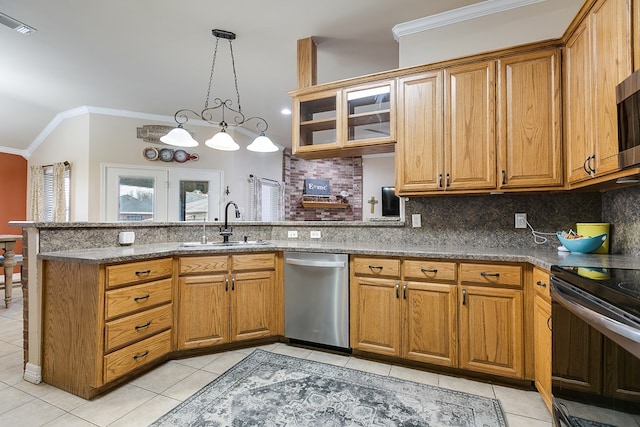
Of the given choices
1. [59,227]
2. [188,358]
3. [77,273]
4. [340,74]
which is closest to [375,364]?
[188,358]

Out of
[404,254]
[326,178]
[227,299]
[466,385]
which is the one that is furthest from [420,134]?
[326,178]

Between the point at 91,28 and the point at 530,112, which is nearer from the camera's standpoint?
the point at 530,112

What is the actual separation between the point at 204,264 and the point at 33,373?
48.7 inches

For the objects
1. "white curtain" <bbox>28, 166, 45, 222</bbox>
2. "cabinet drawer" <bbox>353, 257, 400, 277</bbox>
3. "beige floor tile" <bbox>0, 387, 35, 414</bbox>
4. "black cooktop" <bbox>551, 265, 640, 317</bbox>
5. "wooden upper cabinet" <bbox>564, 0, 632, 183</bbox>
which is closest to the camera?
"black cooktop" <bbox>551, 265, 640, 317</bbox>

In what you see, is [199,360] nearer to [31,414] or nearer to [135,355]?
[135,355]

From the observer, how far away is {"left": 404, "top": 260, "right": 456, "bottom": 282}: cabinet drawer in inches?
78.9

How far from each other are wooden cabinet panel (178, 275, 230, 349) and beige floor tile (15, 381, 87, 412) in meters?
0.66

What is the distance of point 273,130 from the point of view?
591 centimetres

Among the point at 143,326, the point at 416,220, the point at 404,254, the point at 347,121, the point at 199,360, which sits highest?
the point at 347,121

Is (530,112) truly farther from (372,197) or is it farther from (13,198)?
(13,198)

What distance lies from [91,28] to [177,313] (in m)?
2.79

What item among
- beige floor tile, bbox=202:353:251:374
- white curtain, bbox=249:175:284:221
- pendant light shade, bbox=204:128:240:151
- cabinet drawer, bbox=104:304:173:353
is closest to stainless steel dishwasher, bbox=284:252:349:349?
beige floor tile, bbox=202:353:251:374

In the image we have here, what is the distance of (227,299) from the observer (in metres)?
2.42

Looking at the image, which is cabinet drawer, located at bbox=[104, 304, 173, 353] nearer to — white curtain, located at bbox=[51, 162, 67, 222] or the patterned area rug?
the patterned area rug
